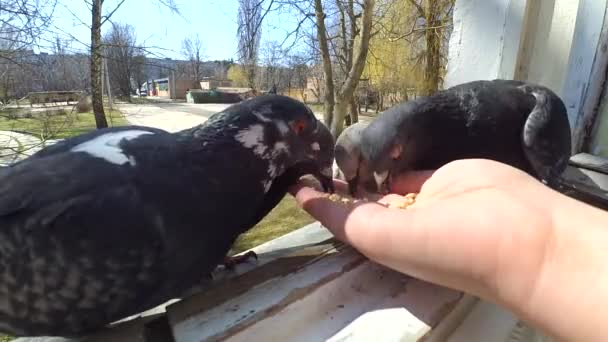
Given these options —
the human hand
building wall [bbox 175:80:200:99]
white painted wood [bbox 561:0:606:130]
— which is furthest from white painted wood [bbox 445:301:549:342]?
building wall [bbox 175:80:200:99]

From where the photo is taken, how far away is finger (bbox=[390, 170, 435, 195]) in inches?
54.3

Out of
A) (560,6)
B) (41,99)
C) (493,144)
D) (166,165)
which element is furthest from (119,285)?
(41,99)

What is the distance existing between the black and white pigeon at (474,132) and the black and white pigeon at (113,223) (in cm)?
82

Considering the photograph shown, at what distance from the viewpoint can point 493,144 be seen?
1751 mm

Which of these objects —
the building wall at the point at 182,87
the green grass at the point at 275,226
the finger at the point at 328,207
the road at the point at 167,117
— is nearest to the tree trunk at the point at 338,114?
the road at the point at 167,117

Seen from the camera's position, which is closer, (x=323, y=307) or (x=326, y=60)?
(x=323, y=307)

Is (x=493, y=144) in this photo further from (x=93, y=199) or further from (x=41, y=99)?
(x=41, y=99)

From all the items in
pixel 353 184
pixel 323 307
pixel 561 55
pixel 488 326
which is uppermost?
pixel 561 55

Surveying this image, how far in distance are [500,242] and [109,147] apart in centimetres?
83

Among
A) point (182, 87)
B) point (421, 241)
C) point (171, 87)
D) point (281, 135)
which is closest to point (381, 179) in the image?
point (281, 135)

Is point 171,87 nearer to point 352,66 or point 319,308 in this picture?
point 352,66

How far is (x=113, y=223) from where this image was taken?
725 millimetres

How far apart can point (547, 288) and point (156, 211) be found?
706 millimetres

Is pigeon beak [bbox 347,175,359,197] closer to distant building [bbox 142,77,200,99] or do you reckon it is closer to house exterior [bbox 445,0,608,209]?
house exterior [bbox 445,0,608,209]
